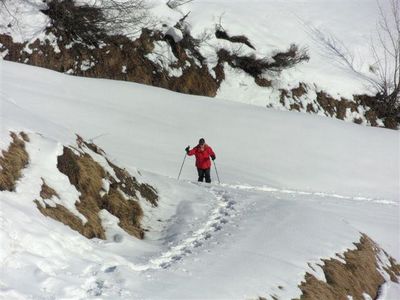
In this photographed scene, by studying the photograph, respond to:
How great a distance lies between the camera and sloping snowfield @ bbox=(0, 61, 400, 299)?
4.87 metres

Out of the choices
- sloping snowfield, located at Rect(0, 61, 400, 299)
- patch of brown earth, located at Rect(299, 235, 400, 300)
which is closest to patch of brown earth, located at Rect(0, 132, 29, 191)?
sloping snowfield, located at Rect(0, 61, 400, 299)

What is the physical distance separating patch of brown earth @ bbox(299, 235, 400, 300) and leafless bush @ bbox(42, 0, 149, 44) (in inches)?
629

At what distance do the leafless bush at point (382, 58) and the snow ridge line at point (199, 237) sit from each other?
18.0m

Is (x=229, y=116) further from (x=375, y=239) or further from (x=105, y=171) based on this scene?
(x=105, y=171)

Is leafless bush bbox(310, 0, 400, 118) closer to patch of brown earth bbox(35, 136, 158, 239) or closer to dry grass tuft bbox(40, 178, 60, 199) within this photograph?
patch of brown earth bbox(35, 136, 158, 239)

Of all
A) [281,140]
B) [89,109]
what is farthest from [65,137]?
[281,140]

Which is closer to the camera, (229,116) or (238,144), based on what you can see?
(238,144)

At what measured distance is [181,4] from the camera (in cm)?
2414

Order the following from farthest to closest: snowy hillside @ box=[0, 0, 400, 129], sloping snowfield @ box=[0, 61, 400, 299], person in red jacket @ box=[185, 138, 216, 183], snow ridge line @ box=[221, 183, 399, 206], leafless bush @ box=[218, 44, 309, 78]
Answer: leafless bush @ box=[218, 44, 309, 78], snowy hillside @ box=[0, 0, 400, 129], snow ridge line @ box=[221, 183, 399, 206], person in red jacket @ box=[185, 138, 216, 183], sloping snowfield @ box=[0, 61, 400, 299]

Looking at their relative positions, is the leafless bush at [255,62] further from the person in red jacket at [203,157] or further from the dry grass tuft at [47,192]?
the dry grass tuft at [47,192]

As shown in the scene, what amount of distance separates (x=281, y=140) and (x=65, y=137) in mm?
11715

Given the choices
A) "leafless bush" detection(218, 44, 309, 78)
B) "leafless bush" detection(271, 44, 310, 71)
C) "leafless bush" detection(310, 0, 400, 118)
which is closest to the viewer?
"leafless bush" detection(218, 44, 309, 78)

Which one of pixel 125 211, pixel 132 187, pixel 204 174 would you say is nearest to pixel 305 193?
pixel 204 174

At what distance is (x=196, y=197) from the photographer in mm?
9891
